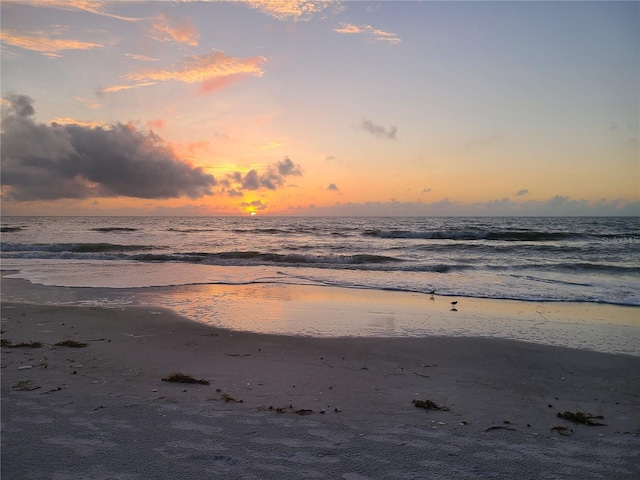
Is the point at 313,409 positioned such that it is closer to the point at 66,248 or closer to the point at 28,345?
the point at 28,345

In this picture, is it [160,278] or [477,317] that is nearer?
[477,317]

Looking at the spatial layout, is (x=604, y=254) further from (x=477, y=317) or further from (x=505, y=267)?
(x=477, y=317)

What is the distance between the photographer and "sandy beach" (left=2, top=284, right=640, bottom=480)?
123 inches

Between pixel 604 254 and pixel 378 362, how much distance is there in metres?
24.5

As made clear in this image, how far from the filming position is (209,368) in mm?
5418

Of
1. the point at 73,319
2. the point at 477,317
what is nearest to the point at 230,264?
the point at 73,319

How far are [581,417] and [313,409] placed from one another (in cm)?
279

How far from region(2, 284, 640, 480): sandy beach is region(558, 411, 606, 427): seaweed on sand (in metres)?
0.03

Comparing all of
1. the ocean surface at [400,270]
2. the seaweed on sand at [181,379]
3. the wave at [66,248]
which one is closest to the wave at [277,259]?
the ocean surface at [400,270]

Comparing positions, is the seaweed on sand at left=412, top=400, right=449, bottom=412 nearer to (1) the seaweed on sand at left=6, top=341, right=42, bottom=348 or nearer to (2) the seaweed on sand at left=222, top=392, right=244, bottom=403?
(2) the seaweed on sand at left=222, top=392, right=244, bottom=403

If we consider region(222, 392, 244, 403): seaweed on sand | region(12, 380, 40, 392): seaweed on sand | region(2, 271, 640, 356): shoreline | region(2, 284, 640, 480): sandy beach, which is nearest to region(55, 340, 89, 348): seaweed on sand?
region(2, 284, 640, 480): sandy beach

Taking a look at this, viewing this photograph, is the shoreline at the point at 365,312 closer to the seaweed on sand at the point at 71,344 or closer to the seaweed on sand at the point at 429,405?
the seaweed on sand at the point at 71,344

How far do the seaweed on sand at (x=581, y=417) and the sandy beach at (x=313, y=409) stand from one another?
0.11 feet

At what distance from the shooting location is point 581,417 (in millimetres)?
4027
